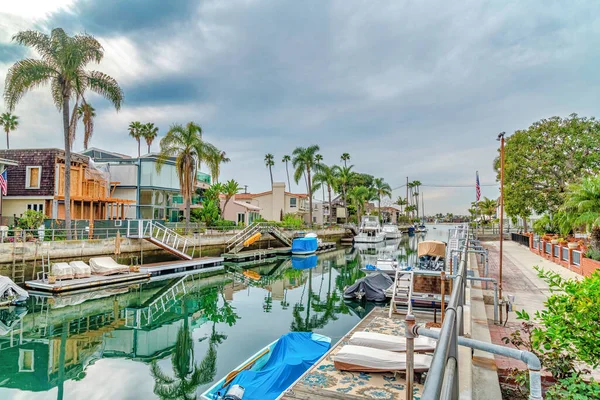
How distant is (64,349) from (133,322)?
11.4 feet

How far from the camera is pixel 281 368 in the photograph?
8.14m

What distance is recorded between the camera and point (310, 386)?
6.66 metres

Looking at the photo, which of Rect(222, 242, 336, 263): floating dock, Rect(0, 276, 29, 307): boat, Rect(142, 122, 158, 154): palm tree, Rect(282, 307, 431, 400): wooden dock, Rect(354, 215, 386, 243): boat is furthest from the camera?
Rect(142, 122, 158, 154): palm tree

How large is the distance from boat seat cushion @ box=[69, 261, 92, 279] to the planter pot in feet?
87.2

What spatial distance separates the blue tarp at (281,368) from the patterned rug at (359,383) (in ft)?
2.78

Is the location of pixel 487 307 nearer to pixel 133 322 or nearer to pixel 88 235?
pixel 133 322

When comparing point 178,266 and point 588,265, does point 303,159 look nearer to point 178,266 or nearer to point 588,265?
point 178,266

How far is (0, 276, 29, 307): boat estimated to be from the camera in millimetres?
17109

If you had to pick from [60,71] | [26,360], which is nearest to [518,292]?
[26,360]

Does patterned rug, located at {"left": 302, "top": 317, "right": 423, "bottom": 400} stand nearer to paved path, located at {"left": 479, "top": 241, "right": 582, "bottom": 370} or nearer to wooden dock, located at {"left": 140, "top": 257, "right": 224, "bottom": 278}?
paved path, located at {"left": 479, "top": 241, "right": 582, "bottom": 370}

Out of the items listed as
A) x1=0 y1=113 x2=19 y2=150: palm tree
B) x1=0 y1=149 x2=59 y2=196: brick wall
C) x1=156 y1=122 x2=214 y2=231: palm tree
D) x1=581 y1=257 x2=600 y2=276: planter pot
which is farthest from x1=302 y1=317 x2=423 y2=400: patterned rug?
x1=0 y1=113 x2=19 y2=150: palm tree

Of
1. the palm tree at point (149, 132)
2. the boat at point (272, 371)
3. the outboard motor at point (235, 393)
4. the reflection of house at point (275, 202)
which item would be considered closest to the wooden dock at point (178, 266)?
the boat at point (272, 371)

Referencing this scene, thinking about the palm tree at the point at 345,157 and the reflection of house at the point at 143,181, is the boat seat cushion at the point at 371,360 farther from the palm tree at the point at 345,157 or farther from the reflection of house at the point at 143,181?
the palm tree at the point at 345,157

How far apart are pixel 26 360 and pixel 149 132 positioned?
6076cm
